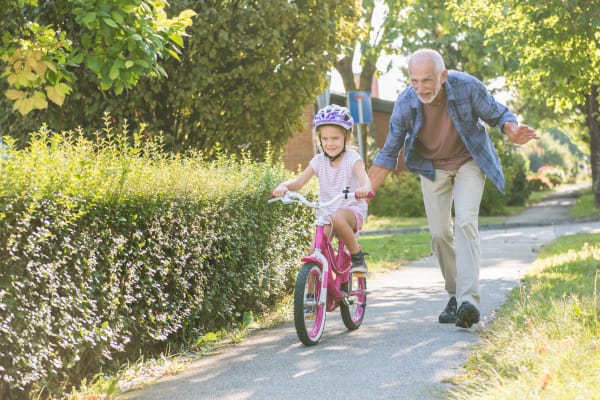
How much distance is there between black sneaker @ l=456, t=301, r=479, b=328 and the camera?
6.14m

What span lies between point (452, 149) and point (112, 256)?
9.21 ft

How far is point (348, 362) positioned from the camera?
17.9 ft

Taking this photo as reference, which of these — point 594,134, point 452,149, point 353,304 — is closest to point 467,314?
point 353,304

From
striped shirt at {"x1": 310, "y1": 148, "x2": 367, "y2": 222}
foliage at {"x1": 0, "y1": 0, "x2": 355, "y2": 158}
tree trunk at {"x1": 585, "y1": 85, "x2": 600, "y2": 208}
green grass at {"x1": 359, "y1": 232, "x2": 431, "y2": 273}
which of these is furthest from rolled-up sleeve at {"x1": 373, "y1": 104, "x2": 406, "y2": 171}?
tree trunk at {"x1": 585, "y1": 85, "x2": 600, "y2": 208}

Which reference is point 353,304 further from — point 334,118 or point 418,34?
point 418,34

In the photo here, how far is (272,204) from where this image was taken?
746cm

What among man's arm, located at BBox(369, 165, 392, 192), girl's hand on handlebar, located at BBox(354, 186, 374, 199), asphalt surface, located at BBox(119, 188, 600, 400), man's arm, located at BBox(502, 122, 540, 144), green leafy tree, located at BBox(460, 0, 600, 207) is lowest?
asphalt surface, located at BBox(119, 188, 600, 400)

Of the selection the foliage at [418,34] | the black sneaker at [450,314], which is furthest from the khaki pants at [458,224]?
the foliage at [418,34]

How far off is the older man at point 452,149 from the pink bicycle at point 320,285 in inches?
24.3

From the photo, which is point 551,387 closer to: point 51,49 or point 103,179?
point 103,179

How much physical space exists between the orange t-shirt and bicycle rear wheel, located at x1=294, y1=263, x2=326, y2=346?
135 centimetres

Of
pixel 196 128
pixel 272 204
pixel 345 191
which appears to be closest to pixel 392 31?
pixel 196 128

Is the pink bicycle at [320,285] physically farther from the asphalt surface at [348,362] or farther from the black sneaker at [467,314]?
the black sneaker at [467,314]

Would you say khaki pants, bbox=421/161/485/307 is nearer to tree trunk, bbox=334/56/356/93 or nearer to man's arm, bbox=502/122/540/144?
man's arm, bbox=502/122/540/144
